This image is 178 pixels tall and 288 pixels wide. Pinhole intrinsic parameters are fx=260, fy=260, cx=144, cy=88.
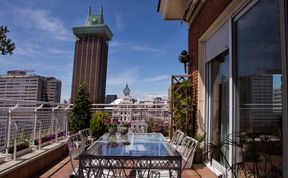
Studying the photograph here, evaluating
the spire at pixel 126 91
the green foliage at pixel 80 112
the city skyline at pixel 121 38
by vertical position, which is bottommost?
the green foliage at pixel 80 112

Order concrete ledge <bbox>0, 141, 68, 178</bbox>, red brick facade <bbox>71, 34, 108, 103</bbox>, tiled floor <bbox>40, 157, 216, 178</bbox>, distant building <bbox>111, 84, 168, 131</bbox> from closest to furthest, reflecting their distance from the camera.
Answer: concrete ledge <bbox>0, 141, 68, 178</bbox> → tiled floor <bbox>40, 157, 216, 178</bbox> → distant building <bbox>111, 84, 168, 131</bbox> → red brick facade <bbox>71, 34, 108, 103</bbox>

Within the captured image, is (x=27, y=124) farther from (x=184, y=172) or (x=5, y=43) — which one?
(x=5, y=43)

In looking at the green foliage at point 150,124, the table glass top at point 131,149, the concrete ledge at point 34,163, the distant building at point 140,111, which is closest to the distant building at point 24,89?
the concrete ledge at point 34,163

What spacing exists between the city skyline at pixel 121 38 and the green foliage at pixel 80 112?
201cm

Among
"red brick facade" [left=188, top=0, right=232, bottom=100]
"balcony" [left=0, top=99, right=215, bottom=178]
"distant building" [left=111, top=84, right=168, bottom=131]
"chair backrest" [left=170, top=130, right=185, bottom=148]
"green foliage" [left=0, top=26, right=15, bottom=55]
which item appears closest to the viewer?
"green foliage" [left=0, top=26, right=15, bottom=55]

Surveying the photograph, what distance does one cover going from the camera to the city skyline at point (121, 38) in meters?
8.46

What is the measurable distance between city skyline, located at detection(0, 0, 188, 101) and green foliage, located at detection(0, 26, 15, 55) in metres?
5.12

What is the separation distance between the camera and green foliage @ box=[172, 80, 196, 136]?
5.64 metres

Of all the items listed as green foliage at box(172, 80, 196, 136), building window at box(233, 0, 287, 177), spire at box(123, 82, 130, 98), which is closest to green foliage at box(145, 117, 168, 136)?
green foliage at box(172, 80, 196, 136)

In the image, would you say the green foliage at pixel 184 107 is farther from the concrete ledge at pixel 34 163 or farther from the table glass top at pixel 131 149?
the concrete ledge at pixel 34 163

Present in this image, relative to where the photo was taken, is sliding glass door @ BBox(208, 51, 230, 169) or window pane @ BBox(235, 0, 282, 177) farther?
sliding glass door @ BBox(208, 51, 230, 169)

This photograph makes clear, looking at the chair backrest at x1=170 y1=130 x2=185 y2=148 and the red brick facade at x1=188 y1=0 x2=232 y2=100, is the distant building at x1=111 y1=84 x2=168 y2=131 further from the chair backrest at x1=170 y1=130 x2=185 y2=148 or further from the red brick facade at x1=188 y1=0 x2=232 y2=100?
the chair backrest at x1=170 y1=130 x2=185 y2=148

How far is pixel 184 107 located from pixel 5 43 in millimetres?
4595

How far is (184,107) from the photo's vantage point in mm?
5703
